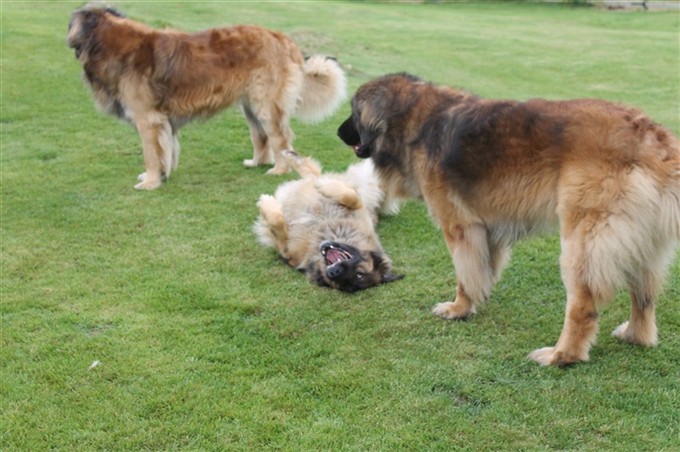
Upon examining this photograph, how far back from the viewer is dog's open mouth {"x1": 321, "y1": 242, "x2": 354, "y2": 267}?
5.37 meters

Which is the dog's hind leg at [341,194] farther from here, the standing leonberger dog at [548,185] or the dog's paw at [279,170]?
the dog's paw at [279,170]

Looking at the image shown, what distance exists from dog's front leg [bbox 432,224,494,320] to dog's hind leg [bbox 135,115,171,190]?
408cm

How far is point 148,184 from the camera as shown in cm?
749

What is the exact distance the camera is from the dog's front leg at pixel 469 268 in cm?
445

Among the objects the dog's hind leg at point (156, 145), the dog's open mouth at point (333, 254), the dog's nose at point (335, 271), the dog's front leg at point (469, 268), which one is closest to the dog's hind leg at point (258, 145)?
the dog's hind leg at point (156, 145)

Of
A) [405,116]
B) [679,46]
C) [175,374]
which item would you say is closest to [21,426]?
[175,374]

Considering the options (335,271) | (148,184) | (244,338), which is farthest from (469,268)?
(148,184)

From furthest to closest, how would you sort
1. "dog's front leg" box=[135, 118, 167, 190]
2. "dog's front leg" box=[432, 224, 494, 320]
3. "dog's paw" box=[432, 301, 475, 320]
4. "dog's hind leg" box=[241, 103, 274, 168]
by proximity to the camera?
"dog's hind leg" box=[241, 103, 274, 168] < "dog's front leg" box=[135, 118, 167, 190] < "dog's paw" box=[432, 301, 475, 320] < "dog's front leg" box=[432, 224, 494, 320]

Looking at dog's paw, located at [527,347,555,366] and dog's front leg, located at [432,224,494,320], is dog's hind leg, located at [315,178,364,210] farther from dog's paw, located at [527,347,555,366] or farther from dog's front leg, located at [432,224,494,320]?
dog's paw, located at [527,347,555,366]

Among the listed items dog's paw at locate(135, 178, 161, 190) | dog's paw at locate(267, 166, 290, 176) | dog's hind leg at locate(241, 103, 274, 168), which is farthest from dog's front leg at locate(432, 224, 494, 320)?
dog's hind leg at locate(241, 103, 274, 168)

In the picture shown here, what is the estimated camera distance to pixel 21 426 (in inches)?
138

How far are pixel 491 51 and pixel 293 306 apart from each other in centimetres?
1290

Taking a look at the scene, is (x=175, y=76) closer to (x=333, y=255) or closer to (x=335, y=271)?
(x=333, y=255)

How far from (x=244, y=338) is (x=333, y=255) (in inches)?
51.4
